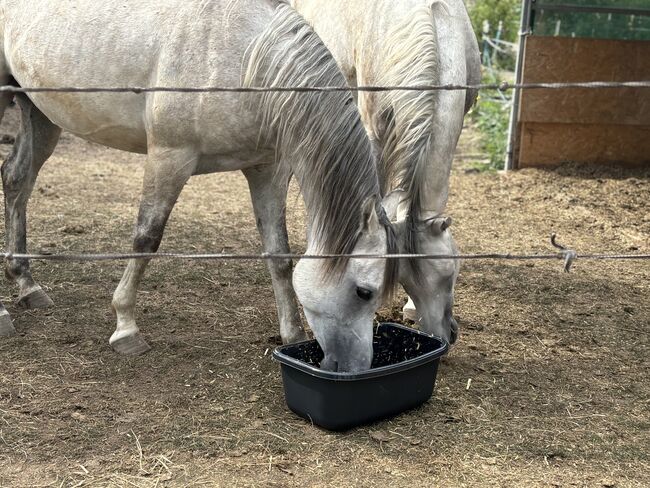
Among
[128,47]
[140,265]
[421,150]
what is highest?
[128,47]

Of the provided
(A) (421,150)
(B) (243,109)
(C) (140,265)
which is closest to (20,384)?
(C) (140,265)

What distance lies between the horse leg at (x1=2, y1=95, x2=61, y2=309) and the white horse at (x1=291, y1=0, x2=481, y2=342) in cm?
172

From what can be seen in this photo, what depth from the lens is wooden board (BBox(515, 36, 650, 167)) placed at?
24.5 feet

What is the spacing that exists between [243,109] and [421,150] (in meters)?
0.74

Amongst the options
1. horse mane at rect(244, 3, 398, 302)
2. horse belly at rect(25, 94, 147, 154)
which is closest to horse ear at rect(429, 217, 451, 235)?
horse mane at rect(244, 3, 398, 302)

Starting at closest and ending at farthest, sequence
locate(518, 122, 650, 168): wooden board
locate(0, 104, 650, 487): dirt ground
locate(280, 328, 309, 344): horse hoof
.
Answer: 1. locate(0, 104, 650, 487): dirt ground
2. locate(280, 328, 309, 344): horse hoof
3. locate(518, 122, 650, 168): wooden board

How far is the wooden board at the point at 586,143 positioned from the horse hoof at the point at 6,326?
18.4 feet

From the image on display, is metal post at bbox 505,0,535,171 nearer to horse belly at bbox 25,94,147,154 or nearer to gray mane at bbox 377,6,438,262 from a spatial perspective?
gray mane at bbox 377,6,438,262

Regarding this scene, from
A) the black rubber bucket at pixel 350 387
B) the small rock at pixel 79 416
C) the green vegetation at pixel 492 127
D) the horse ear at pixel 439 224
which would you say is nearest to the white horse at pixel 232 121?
the black rubber bucket at pixel 350 387

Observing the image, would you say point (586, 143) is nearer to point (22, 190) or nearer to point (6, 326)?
point (22, 190)

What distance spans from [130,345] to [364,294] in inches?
48.9

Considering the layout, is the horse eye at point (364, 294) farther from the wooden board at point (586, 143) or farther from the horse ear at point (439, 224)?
the wooden board at point (586, 143)

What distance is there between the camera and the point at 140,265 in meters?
3.24

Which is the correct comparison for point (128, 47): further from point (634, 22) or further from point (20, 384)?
point (634, 22)
